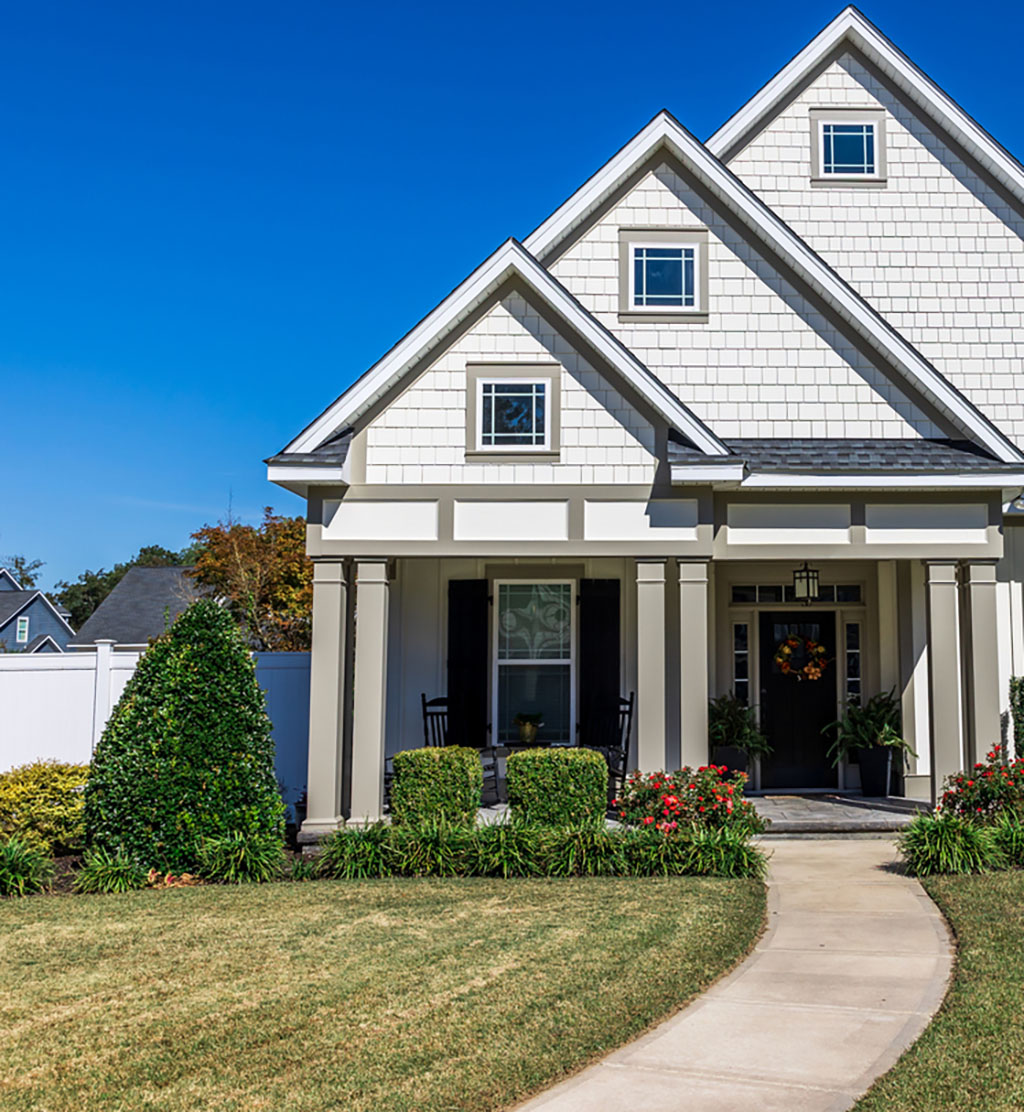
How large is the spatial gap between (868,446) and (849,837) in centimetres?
417

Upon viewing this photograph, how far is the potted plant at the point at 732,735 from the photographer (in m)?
12.6

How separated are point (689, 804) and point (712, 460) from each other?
132 inches

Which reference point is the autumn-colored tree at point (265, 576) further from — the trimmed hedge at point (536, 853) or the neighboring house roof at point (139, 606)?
the trimmed hedge at point (536, 853)

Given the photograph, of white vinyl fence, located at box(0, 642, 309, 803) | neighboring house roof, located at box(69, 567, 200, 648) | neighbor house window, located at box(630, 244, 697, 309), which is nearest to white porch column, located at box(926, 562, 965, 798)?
neighbor house window, located at box(630, 244, 697, 309)

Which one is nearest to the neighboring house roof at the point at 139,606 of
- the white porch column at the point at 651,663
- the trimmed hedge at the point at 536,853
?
the white porch column at the point at 651,663

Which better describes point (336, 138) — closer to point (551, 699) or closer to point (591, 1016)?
point (551, 699)

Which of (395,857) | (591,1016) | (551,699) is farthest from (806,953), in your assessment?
(551,699)

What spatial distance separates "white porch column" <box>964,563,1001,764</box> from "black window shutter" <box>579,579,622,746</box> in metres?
3.91

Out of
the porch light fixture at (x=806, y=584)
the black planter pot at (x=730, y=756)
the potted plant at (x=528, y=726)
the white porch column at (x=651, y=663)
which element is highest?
the porch light fixture at (x=806, y=584)

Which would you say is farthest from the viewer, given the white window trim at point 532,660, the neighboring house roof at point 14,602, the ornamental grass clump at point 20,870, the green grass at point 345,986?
the neighboring house roof at point 14,602

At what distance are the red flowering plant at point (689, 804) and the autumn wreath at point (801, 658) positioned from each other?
3.78 meters

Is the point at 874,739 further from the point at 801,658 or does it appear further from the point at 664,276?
the point at 664,276

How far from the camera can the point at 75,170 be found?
50.7ft

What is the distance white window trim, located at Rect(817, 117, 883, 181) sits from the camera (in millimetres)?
13555
